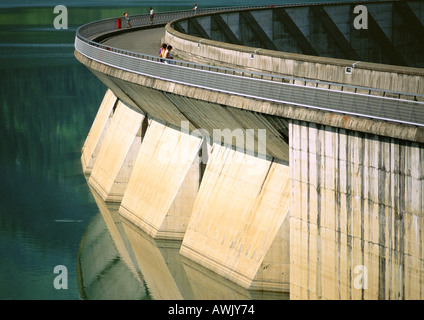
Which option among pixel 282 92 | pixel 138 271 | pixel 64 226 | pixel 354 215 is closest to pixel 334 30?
pixel 64 226

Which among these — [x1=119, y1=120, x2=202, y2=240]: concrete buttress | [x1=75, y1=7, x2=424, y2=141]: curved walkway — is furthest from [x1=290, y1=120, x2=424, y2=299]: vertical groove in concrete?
[x1=119, y1=120, x2=202, y2=240]: concrete buttress

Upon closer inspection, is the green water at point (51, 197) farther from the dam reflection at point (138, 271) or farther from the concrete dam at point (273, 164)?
the concrete dam at point (273, 164)

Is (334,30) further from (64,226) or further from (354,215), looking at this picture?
(354,215)

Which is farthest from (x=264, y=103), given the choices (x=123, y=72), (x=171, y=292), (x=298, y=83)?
(x=123, y=72)

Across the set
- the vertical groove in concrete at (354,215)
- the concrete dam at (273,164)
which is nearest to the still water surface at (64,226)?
the concrete dam at (273,164)

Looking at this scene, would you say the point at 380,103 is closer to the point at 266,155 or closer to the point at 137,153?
the point at 266,155

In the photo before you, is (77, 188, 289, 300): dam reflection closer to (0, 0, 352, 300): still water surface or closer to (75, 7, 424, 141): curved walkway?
(0, 0, 352, 300): still water surface
